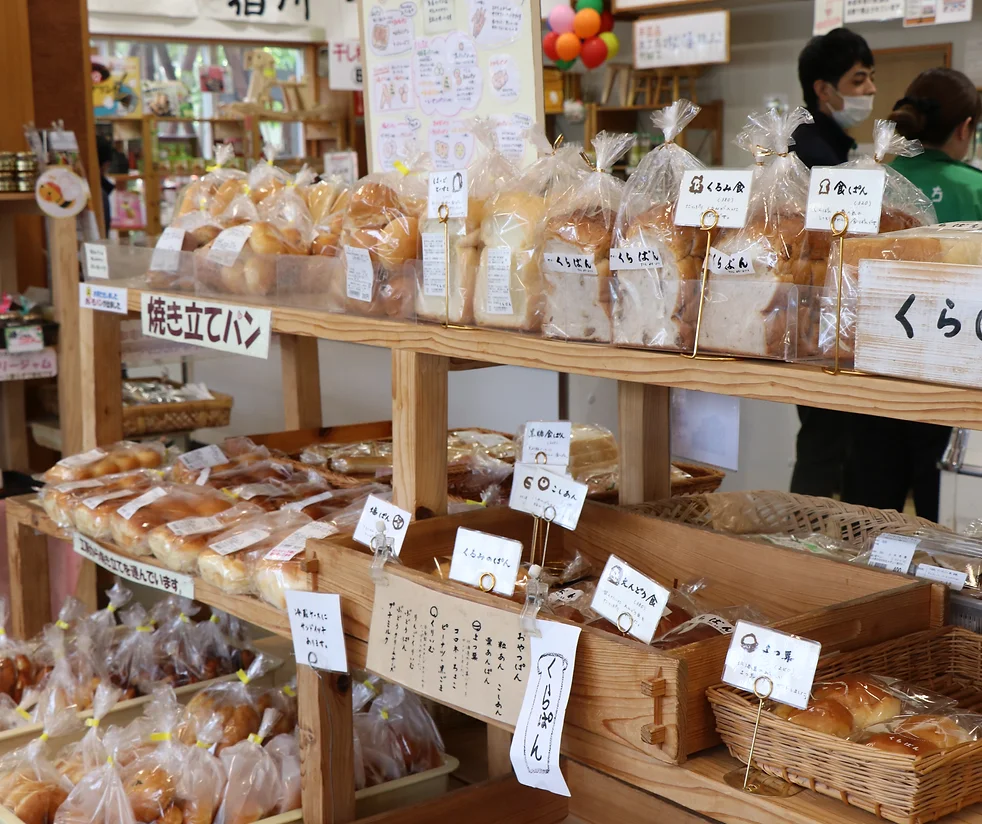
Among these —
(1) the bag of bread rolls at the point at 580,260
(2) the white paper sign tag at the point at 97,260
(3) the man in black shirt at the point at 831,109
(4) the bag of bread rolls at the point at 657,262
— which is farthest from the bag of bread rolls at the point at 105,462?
(3) the man in black shirt at the point at 831,109

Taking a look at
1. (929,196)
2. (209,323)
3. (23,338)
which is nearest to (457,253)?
(209,323)

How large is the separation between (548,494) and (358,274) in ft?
1.37

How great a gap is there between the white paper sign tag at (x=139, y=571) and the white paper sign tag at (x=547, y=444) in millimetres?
666

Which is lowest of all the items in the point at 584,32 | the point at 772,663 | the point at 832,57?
the point at 772,663

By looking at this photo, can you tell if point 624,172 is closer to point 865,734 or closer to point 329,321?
point 329,321

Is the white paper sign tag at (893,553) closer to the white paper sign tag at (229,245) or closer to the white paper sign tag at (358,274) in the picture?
the white paper sign tag at (358,274)

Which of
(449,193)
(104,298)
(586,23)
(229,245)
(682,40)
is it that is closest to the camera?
(449,193)

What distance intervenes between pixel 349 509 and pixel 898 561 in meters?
0.86

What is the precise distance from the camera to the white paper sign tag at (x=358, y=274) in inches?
60.0

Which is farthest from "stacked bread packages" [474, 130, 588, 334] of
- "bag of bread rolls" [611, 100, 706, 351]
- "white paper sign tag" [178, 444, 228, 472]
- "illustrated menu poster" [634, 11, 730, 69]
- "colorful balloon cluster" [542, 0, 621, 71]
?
"colorful balloon cluster" [542, 0, 621, 71]

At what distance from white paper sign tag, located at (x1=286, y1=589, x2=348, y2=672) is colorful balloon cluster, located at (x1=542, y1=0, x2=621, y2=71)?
7.16 m

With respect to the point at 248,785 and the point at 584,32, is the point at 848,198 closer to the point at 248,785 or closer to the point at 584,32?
the point at 248,785

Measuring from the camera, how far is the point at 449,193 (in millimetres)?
1374

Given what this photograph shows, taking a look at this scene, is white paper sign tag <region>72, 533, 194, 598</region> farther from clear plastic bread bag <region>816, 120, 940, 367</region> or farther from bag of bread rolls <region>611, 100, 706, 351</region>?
clear plastic bread bag <region>816, 120, 940, 367</region>
